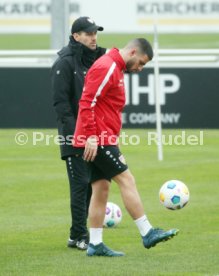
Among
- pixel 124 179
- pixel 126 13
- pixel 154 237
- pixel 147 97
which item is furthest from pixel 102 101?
pixel 126 13

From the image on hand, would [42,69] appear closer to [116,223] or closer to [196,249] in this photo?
[116,223]

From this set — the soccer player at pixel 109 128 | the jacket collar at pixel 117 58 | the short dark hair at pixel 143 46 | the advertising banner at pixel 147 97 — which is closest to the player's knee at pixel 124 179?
the soccer player at pixel 109 128

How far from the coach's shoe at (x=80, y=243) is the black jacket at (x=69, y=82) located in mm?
769

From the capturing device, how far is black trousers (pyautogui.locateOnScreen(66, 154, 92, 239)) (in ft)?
33.5

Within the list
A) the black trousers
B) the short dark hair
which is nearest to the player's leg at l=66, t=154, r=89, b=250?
the black trousers

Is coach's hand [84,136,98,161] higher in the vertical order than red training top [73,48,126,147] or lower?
lower

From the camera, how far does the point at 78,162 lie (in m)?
10.2

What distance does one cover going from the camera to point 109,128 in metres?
9.67

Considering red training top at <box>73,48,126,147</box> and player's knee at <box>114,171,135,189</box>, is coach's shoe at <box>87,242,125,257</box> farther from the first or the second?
red training top at <box>73,48,126,147</box>

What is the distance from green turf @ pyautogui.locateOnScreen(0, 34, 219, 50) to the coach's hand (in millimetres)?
33395

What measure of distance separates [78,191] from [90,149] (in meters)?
0.85

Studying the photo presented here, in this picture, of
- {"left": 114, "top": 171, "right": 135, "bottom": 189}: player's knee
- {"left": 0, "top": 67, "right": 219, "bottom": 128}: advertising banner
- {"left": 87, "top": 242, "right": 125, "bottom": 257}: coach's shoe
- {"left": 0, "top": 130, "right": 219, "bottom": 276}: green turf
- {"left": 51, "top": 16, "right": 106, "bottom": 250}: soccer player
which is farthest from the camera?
{"left": 0, "top": 67, "right": 219, "bottom": 128}: advertising banner

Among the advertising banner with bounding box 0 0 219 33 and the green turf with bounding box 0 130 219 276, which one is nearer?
the green turf with bounding box 0 130 219 276

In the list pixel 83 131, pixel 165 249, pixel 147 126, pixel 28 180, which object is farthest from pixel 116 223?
pixel 147 126
